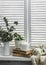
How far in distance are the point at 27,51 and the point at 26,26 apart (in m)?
0.37

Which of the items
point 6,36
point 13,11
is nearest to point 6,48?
point 6,36

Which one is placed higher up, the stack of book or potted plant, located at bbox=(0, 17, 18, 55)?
potted plant, located at bbox=(0, 17, 18, 55)

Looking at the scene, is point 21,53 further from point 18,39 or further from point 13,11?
point 13,11

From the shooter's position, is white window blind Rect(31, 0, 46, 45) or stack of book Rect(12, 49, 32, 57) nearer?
stack of book Rect(12, 49, 32, 57)

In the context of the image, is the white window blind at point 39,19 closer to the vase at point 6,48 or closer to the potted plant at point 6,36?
the potted plant at point 6,36

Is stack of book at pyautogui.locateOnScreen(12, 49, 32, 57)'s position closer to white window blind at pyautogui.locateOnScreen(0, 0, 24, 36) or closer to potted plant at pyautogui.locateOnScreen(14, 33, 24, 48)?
potted plant at pyautogui.locateOnScreen(14, 33, 24, 48)

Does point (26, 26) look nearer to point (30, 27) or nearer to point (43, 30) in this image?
point (30, 27)

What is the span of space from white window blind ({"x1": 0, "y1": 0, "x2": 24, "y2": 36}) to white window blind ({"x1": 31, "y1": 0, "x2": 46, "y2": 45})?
15 cm

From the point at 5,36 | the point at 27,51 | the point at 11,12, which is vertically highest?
the point at 11,12

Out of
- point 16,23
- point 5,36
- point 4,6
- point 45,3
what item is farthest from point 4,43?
point 45,3

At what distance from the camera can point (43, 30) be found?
2789mm

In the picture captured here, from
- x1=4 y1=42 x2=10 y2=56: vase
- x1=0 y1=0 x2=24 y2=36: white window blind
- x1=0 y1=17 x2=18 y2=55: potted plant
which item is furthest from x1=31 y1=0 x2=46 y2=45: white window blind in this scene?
x1=4 y1=42 x2=10 y2=56: vase

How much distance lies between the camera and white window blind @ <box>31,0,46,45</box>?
110 inches

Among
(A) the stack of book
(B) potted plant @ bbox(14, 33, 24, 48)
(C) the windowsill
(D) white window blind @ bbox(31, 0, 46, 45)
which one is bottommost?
(C) the windowsill
